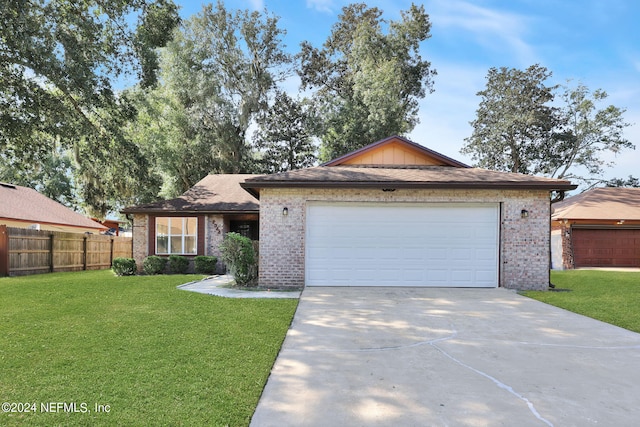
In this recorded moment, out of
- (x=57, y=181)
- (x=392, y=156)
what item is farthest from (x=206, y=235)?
(x=57, y=181)

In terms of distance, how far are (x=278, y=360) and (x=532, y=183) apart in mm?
8035

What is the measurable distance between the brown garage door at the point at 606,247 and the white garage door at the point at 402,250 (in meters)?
10.8

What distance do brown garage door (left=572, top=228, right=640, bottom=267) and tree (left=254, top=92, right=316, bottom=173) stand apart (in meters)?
16.7

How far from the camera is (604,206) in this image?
18344mm

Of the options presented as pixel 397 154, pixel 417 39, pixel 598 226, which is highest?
pixel 417 39

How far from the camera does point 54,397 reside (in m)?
3.19

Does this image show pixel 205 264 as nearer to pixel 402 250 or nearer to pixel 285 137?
pixel 402 250

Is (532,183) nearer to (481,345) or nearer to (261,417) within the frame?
(481,345)

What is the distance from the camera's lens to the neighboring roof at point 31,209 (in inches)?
699

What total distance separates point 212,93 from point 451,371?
76.3 feet

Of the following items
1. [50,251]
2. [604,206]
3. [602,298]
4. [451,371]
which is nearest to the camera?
[451,371]

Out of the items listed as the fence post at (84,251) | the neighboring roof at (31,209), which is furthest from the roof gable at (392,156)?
the neighboring roof at (31,209)

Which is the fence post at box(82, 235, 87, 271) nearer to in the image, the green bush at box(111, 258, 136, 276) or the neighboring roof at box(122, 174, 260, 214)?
the neighboring roof at box(122, 174, 260, 214)

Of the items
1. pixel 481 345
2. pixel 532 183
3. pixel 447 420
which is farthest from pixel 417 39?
pixel 447 420
